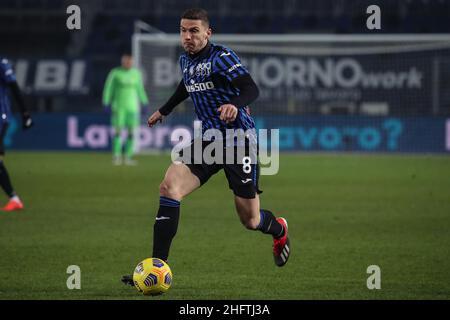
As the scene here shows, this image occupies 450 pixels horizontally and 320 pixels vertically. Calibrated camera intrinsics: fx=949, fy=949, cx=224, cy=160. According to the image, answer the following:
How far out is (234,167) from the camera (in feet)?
A: 24.3

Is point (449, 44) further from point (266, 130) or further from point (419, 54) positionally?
point (266, 130)

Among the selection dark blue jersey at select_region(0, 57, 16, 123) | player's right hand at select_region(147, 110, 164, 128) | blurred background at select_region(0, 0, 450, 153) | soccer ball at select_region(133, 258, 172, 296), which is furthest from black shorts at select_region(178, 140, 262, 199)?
blurred background at select_region(0, 0, 450, 153)

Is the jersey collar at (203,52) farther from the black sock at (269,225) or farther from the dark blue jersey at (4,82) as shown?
the dark blue jersey at (4,82)

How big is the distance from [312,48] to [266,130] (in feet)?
12.5

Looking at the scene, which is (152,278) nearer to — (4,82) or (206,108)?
(206,108)

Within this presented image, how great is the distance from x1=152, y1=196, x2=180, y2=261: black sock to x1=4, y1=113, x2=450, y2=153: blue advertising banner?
18.1 meters

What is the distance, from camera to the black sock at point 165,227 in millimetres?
7031

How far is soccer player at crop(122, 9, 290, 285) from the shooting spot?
7.11m

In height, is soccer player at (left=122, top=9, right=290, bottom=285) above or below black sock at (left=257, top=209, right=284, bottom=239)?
above

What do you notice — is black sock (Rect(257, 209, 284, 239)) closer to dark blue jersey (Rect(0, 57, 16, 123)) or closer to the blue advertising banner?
dark blue jersey (Rect(0, 57, 16, 123))

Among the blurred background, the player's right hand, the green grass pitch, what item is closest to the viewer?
the green grass pitch

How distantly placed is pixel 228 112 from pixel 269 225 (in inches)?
62.0

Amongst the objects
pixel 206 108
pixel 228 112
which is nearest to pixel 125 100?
pixel 206 108

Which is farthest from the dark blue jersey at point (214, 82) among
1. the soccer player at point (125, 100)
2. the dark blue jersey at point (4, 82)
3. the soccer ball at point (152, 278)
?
the soccer player at point (125, 100)
